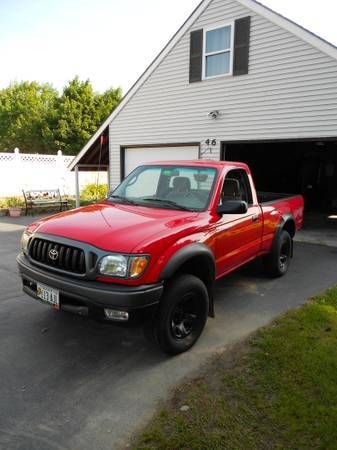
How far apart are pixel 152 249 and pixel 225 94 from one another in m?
8.34

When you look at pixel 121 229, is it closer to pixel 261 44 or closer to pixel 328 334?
pixel 328 334

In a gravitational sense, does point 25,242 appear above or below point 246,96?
below

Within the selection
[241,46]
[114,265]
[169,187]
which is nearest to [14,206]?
[241,46]

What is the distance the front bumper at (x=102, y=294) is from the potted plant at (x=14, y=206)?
429 inches

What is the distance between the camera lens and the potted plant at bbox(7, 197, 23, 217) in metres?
13.1

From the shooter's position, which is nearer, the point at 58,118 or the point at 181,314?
the point at 181,314

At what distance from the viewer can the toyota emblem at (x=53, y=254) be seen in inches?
126

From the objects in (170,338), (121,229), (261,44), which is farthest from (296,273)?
(261,44)

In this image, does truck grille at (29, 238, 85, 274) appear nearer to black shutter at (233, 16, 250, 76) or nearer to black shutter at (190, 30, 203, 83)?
black shutter at (233, 16, 250, 76)

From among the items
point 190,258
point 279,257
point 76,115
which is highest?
point 76,115

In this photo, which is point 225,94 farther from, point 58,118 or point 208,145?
point 58,118

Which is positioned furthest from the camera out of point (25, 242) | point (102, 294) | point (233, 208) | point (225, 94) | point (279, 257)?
point (225, 94)

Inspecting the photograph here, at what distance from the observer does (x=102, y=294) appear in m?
2.85

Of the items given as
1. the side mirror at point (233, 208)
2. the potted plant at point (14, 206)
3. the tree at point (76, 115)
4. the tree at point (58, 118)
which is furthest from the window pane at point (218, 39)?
the tree at point (76, 115)
